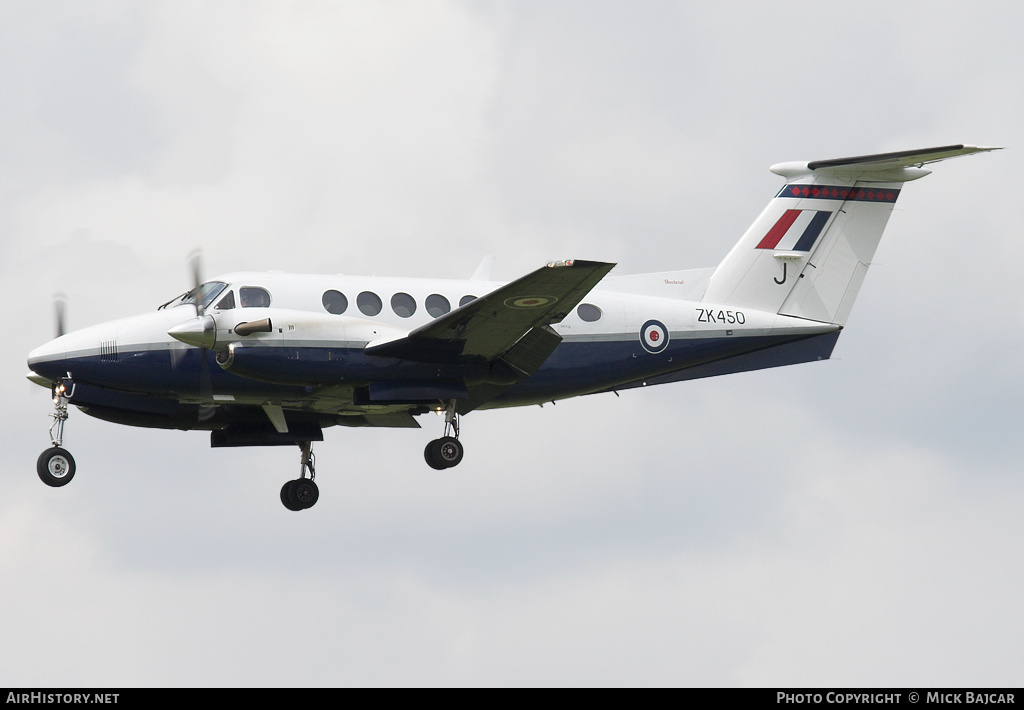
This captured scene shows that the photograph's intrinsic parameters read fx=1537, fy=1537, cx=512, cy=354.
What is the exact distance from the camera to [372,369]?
1009 inches

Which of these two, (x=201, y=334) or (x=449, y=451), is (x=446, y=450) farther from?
(x=201, y=334)

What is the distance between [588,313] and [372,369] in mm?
4307

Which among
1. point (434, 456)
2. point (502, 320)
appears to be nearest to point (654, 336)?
point (502, 320)

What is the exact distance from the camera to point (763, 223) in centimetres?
2977

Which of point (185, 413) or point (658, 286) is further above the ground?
point (658, 286)

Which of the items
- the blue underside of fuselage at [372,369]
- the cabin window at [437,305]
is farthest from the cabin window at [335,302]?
the cabin window at [437,305]

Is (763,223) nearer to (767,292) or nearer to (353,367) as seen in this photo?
(767,292)

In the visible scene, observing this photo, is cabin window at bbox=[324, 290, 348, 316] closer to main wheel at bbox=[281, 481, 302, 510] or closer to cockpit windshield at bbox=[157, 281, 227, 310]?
cockpit windshield at bbox=[157, 281, 227, 310]

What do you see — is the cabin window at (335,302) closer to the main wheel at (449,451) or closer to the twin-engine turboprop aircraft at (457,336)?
the twin-engine turboprop aircraft at (457,336)

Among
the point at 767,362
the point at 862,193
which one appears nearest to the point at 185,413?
the point at 767,362

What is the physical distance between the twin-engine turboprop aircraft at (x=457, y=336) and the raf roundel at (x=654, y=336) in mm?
26

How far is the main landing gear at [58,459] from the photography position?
2512cm

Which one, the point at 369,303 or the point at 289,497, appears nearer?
the point at 369,303
